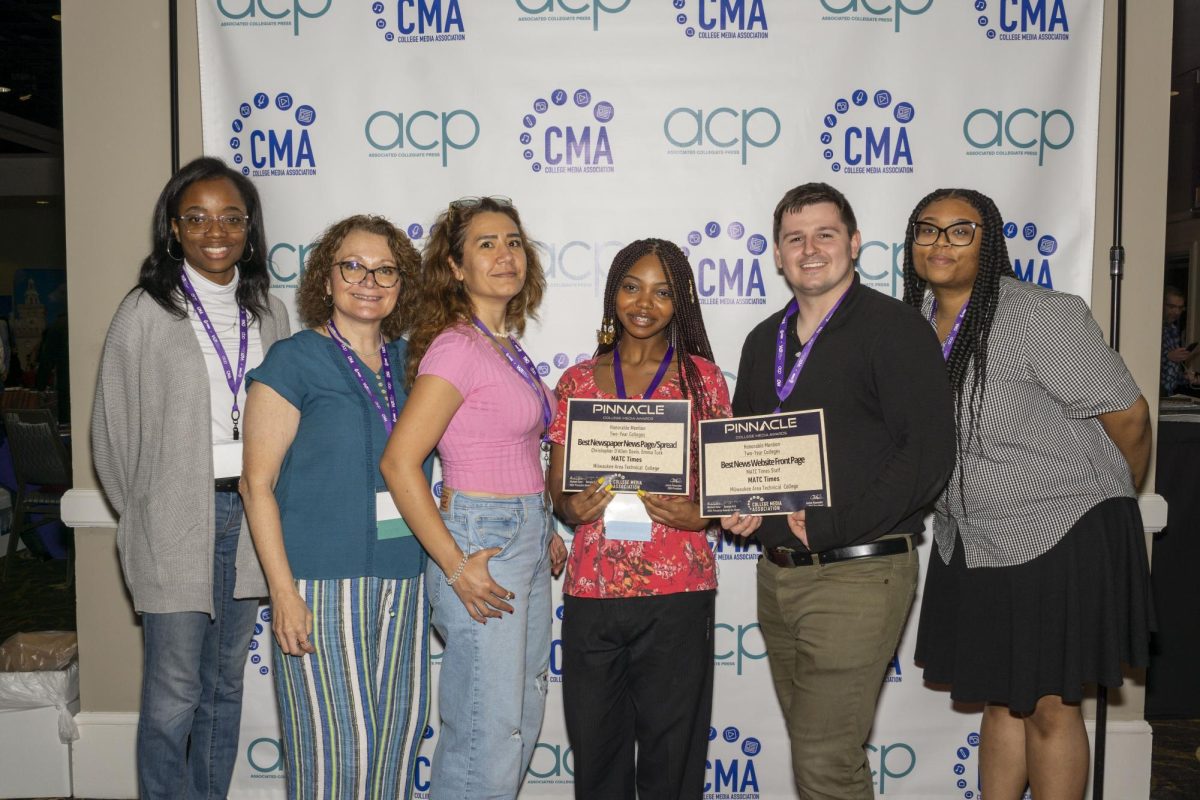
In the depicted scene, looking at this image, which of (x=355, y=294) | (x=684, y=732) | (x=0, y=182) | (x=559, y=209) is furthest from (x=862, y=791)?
(x=0, y=182)

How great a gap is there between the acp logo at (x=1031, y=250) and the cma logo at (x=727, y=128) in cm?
100

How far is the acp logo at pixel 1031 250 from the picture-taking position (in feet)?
10.5

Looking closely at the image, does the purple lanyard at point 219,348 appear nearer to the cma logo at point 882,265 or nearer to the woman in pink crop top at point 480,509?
the woman in pink crop top at point 480,509

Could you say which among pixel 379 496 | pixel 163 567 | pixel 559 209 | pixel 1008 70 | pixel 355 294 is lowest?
pixel 163 567

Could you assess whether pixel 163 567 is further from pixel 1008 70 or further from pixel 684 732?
pixel 1008 70

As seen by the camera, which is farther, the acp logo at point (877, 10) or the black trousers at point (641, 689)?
the acp logo at point (877, 10)

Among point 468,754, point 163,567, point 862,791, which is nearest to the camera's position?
point 468,754

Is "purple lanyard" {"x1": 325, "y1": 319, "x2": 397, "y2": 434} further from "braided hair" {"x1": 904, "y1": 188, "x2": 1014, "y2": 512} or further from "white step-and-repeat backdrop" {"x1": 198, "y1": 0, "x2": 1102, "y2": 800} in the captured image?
"braided hair" {"x1": 904, "y1": 188, "x2": 1014, "y2": 512}

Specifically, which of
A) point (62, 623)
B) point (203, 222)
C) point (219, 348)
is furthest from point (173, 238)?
point (62, 623)

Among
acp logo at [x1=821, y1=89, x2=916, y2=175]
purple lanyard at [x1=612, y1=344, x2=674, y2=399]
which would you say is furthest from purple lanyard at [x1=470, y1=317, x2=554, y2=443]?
acp logo at [x1=821, y1=89, x2=916, y2=175]

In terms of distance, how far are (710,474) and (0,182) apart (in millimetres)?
14269

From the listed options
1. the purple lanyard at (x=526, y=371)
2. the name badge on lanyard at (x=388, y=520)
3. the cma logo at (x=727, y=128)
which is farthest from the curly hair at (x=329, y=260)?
the cma logo at (x=727, y=128)

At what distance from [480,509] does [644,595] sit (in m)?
0.56

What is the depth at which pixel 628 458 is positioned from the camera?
2270mm
